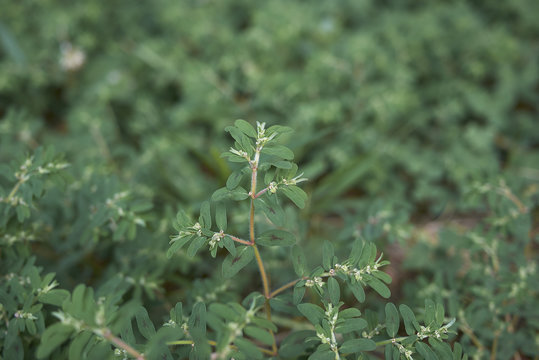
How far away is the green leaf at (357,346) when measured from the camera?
1208 millimetres

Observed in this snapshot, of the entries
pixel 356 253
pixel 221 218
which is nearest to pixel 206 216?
pixel 221 218

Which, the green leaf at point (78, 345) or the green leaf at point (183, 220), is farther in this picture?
the green leaf at point (183, 220)

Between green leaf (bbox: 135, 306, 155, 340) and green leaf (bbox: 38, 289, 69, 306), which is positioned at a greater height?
green leaf (bbox: 38, 289, 69, 306)

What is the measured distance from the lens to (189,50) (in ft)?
10.2

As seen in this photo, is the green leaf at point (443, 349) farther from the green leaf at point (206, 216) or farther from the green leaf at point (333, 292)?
the green leaf at point (206, 216)

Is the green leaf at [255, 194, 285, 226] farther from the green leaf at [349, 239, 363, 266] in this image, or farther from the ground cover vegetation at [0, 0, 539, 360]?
the green leaf at [349, 239, 363, 266]

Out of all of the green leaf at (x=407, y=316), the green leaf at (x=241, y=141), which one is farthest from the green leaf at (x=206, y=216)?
the green leaf at (x=407, y=316)

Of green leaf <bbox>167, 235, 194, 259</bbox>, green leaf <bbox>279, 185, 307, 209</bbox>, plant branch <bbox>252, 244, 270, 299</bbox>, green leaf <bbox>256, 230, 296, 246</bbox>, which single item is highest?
green leaf <bbox>279, 185, 307, 209</bbox>

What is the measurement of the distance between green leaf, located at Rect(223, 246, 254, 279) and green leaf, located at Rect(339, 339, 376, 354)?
0.39 meters

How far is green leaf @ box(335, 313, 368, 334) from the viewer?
48.5 inches

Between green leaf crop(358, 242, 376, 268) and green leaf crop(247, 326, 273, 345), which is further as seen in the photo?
green leaf crop(358, 242, 376, 268)

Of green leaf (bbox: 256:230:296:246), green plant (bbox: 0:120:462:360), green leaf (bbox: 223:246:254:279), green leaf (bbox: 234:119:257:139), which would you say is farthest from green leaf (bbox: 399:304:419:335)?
green leaf (bbox: 234:119:257:139)

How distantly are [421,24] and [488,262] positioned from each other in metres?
1.93

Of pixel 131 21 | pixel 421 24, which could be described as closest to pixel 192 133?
pixel 131 21
